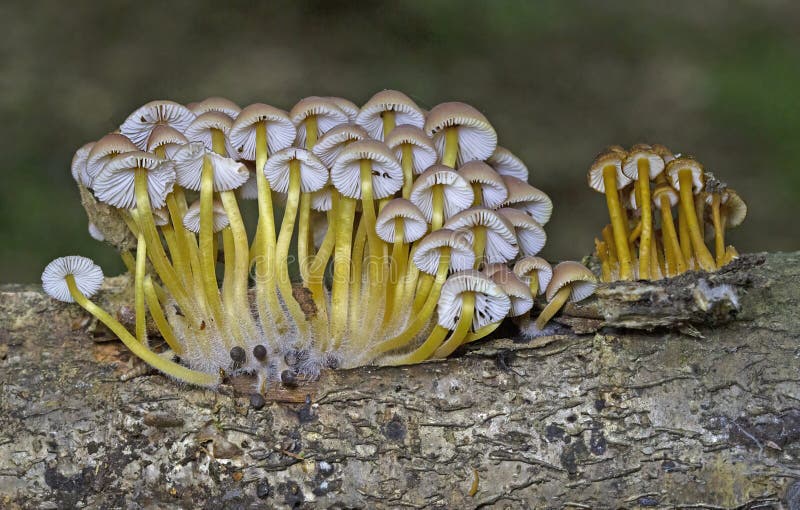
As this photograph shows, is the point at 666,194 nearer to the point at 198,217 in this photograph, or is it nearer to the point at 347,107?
the point at 347,107

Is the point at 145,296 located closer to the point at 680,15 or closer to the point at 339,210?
the point at 339,210

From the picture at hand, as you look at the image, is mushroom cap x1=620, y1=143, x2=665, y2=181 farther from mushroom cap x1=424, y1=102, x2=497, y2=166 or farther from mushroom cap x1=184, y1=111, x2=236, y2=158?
mushroom cap x1=184, y1=111, x2=236, y2=158

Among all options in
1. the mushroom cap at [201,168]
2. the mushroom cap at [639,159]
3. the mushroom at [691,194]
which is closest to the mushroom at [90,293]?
the mushroom cap at [201,168]

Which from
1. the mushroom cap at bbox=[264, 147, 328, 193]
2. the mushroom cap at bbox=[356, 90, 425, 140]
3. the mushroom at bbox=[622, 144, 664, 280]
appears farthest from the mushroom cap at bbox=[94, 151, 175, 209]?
the mushroom at bbox=[622, 144, 664, 280]

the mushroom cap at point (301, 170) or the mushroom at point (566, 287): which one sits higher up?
the mushroom cap at point (301, 170)

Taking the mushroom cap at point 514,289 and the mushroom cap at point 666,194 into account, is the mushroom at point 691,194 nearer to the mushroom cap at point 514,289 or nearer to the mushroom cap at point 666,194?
the mushroom cap at point 666,194

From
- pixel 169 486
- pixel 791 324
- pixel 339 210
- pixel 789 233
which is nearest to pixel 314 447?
pixel 169 486

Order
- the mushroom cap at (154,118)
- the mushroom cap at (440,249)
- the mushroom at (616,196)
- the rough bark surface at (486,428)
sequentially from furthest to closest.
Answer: the mushroom at (616,196) < the mushroom cap at (154,118) < the mushroom cap at (440,249) < the rough bark surface at (486,428)
